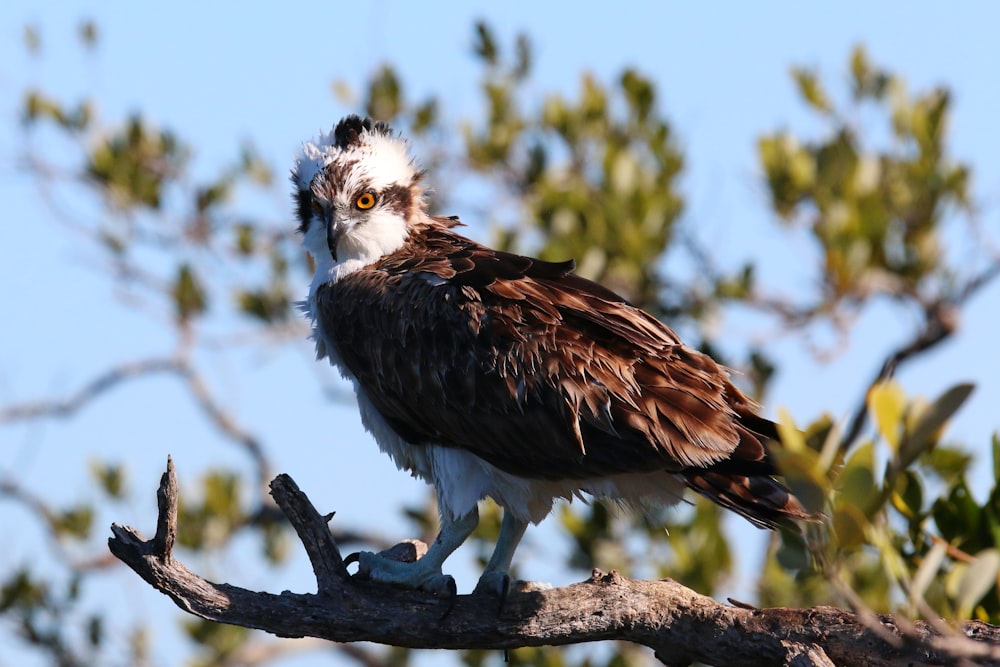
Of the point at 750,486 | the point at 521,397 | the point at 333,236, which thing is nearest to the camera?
the point at 750,486

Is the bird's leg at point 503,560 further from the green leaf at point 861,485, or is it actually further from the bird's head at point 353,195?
the green leaf at point 861,485

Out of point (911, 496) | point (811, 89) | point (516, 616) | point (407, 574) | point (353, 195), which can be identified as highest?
point (811, 89)

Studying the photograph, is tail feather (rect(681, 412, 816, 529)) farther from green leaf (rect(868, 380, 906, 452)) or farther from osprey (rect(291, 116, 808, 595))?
green leaf (rect(868, 380, 906, 452))

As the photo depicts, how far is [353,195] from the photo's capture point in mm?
7164

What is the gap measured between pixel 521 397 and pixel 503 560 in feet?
2.83

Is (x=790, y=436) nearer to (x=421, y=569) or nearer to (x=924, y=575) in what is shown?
(x=924, y=575)

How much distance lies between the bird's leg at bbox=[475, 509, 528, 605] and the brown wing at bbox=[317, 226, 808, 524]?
477mm

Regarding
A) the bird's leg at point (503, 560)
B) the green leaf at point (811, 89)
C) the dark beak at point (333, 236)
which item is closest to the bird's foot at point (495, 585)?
the bird's leg at point (503, 560)

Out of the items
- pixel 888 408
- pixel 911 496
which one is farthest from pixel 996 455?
pixel 888 408

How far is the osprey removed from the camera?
18.2ft

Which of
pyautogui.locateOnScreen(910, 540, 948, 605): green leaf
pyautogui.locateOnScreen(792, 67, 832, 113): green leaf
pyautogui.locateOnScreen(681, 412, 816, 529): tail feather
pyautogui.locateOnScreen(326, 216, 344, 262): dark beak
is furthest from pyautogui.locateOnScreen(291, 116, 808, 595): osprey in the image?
pyautogui.locateOnScreen(792, 67, 832, 113): green leaf

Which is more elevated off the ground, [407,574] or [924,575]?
[407,574]

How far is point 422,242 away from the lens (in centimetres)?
723

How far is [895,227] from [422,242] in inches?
173
